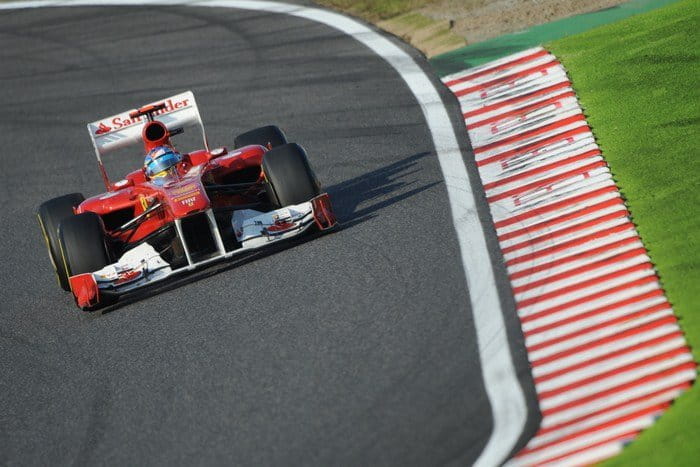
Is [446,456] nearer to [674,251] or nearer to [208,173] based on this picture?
[674,251]

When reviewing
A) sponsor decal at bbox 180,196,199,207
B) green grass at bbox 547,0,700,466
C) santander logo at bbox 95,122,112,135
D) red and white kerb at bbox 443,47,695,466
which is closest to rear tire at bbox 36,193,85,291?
santander logo at bbox 95,122,112,135

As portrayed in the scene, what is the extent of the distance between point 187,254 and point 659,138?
4233 millimetres

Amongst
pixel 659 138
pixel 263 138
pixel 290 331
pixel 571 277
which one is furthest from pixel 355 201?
pixel 571 277

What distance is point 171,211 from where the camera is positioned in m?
9.71

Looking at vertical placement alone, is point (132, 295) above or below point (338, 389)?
above

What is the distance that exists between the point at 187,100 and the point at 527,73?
3.97 m

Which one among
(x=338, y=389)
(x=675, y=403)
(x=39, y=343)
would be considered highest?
(x=39, y=343)

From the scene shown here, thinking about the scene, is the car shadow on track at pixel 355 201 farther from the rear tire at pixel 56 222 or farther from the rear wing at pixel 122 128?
the rear wing at pixel 122 128

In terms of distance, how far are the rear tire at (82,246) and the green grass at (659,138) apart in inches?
174

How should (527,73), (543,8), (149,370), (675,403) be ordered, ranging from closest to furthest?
(675,403), (149,370), (527,73), (543,8)

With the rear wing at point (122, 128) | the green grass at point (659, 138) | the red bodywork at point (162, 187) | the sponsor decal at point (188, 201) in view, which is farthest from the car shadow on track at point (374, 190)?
the green grass at point (659, 138)

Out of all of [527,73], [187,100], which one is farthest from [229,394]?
[527,73]

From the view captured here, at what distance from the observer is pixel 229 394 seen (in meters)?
8.15

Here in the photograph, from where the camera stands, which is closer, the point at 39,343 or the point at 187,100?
the point at 39,343
